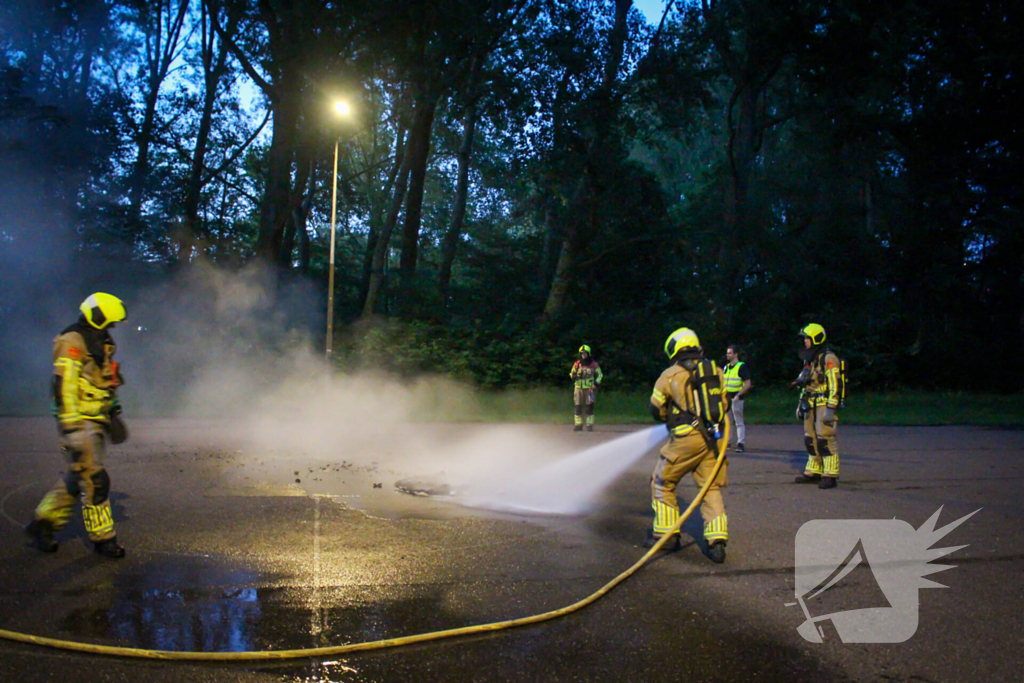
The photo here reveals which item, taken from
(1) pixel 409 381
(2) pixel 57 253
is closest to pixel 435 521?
(1) pixel 409 381

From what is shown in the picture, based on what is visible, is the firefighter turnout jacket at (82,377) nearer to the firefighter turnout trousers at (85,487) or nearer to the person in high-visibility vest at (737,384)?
the firefighter turnout trousers at (85,487)

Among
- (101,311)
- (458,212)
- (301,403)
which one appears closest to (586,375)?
(301,403)

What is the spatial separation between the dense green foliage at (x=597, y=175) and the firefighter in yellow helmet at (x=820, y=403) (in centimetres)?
1826

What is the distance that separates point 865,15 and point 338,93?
2026cm

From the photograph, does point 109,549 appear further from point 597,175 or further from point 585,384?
point 597,175

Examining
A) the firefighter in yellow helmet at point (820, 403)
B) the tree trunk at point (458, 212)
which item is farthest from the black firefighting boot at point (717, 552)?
the tree trunk at point (458, 212)

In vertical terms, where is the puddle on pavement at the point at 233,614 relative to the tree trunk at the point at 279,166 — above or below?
below

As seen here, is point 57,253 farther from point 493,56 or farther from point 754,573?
point 754,573

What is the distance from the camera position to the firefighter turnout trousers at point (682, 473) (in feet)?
20.6

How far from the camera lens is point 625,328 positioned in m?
30.9

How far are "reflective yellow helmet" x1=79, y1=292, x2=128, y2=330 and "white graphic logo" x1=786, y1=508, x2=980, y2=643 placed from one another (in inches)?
213

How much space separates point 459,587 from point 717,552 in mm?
2109

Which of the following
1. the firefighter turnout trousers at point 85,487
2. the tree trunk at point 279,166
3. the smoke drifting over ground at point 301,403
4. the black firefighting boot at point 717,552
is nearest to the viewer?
the firefighter turnout trousers at point 85,487

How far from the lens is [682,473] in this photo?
6.44 meters
